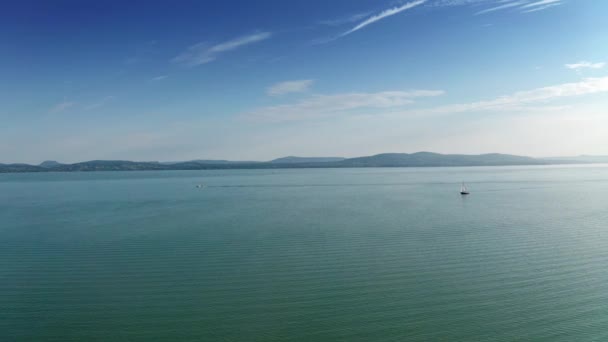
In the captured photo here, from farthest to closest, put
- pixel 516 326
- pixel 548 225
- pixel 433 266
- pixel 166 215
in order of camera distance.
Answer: pixel 166 215 → pixel 548 225 → pixel 433 266 → pixel 516 326

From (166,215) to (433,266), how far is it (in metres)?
18.2

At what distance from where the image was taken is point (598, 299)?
10.0 metres

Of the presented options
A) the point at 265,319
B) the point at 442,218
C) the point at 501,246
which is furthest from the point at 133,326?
the point at 442,218

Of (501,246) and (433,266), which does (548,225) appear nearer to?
(501,246)

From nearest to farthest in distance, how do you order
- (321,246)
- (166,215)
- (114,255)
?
1. (114,255)
2. (321,246)
3. (166,215)

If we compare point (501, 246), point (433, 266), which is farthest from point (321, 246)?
point (501, 246)

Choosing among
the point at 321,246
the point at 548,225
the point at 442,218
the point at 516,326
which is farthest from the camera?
the point at 442,218

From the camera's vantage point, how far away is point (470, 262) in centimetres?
1338

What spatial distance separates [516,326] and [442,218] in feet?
49.2

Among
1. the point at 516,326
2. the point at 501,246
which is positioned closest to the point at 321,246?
the point at 501,246

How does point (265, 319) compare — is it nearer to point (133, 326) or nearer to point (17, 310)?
point (133, 326)

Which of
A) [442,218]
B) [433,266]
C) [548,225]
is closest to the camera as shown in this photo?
[433,266]

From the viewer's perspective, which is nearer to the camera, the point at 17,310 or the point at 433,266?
the point at 17,310

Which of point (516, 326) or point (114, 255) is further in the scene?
point (114, 255)
